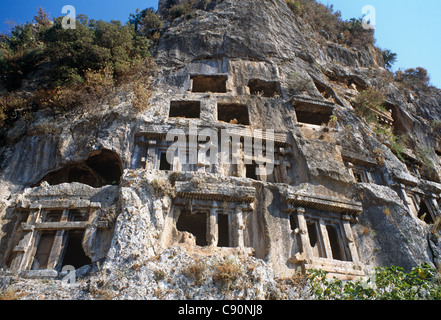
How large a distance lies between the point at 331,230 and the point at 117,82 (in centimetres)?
1036

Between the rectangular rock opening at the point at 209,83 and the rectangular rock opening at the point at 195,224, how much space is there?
22.5 feet

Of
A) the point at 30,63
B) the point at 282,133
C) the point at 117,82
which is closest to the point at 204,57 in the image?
the point at 117,82

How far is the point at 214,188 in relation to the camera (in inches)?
404

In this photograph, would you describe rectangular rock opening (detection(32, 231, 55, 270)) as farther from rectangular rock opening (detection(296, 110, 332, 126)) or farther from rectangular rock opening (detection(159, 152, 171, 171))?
rectangular rock opening (detection(296, 110, 332, 126))

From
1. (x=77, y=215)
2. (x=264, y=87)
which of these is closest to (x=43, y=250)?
(x=77, y=215)

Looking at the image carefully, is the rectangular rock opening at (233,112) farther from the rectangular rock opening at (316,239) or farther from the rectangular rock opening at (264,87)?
the rectangular rock opening at (316,239)

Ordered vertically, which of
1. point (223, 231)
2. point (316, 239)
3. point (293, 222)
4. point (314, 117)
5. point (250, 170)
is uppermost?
point (314, 117)

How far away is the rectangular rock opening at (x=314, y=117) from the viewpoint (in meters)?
15.4

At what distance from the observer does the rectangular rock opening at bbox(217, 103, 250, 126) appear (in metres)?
14.3

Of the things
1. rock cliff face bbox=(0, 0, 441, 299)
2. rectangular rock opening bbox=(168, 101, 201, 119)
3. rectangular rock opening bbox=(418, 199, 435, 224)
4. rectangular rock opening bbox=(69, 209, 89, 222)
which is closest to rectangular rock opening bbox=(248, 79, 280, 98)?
rock cliff face bbox=(0, 0, 441, 299)

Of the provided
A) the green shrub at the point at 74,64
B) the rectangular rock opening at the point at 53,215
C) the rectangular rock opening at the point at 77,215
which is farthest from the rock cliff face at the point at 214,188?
the green shrub at the point at 74,64

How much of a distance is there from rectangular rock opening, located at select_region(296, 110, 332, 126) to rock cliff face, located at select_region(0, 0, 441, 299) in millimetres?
51

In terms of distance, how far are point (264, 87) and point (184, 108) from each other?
4.04 m

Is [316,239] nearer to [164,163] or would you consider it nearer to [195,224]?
[195,224]
